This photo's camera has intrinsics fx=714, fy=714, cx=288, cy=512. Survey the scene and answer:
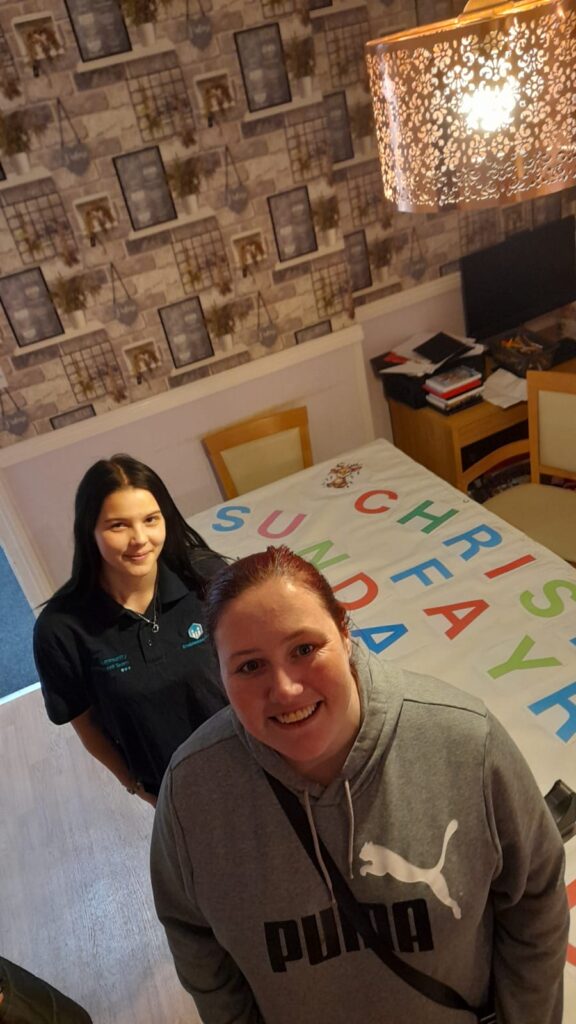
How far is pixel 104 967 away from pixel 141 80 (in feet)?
9.52

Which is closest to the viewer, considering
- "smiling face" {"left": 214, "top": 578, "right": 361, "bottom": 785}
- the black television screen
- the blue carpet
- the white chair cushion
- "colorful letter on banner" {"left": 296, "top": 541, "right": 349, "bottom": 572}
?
"smiling face" {"left": 214, "top": 578, "right": 361, "bottom": 785}

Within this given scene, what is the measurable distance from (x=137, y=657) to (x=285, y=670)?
73 centimetres

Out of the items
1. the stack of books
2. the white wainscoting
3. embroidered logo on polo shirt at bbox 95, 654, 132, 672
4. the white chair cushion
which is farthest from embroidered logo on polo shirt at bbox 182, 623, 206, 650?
the stack of books

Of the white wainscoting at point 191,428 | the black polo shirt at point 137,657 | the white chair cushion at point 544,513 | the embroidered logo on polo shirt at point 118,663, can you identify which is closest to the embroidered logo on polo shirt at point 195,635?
the black polo shirt at point 137,657

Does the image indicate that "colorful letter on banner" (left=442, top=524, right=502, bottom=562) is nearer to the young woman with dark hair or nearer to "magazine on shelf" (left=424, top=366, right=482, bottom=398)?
the young woman with dark hair

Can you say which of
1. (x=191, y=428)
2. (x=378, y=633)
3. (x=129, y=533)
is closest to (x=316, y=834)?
(x=129, y=533)

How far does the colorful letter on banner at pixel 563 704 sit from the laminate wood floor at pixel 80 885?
1.28 meters

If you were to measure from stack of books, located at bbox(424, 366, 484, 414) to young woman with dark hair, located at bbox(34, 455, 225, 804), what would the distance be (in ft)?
6.49

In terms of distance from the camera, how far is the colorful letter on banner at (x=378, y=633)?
1898 mm

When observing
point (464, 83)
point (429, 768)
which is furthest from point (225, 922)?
point (464, 83)

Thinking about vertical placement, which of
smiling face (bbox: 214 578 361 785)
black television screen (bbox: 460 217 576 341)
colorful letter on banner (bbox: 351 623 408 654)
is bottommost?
colorful letter on banner (bbox: 351 623 408 654)

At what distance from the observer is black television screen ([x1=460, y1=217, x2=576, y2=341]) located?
3.46m

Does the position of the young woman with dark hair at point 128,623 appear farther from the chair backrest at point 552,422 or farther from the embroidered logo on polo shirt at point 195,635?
the chair backrest at point 552,422

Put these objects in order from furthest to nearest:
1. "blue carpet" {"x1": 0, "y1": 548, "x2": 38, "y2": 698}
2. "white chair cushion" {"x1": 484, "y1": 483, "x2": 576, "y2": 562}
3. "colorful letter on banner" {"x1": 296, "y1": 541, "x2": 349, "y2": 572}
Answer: "blue carpet" {"x1": 0, "y1": 548, "x2": 38, "y2": 698} → "white chair cushion" {"x1": 484, "y1": 483, "x2": 576, "y2": 562} → "colorful letter on banner" {"x1": 296, "y1": 541, "x2": 349, "y2": 572}
